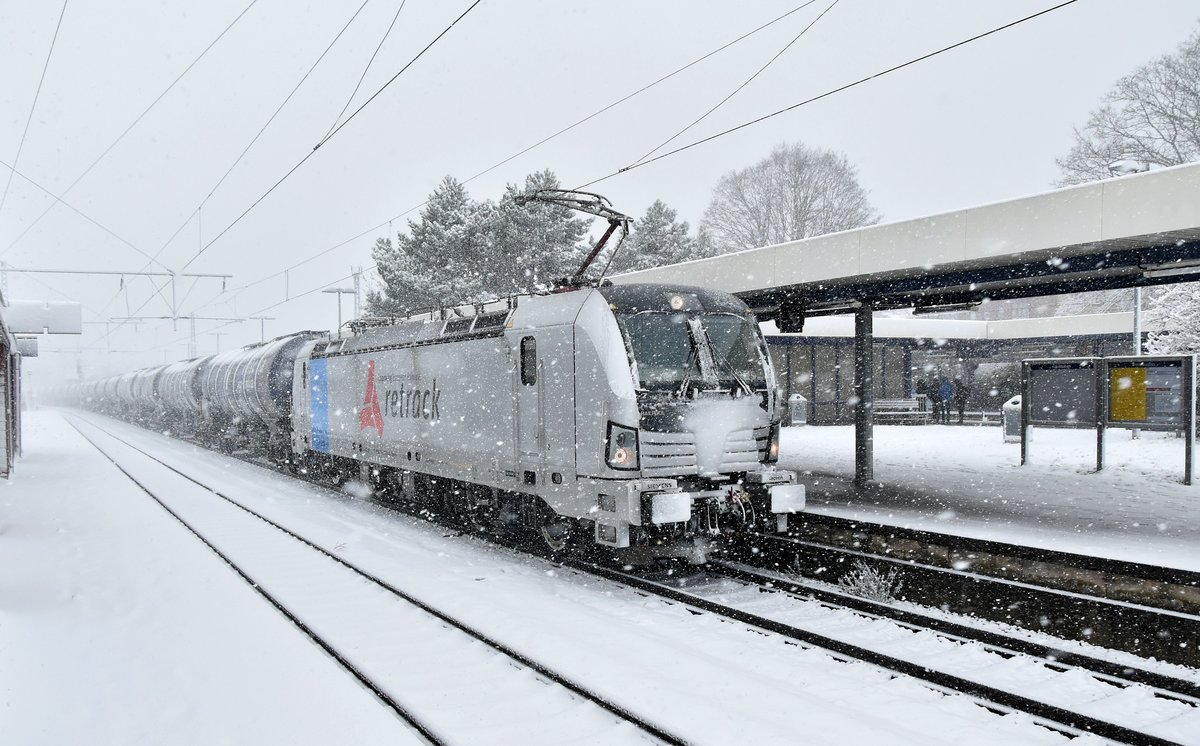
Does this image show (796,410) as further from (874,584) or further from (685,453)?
(685,453)

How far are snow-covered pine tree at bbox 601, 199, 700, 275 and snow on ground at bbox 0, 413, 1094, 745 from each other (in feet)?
108

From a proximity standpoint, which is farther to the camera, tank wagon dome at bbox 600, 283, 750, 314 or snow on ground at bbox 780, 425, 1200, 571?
snow on ground at bbox 780, 425, 1200, 571

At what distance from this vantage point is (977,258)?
1009cm

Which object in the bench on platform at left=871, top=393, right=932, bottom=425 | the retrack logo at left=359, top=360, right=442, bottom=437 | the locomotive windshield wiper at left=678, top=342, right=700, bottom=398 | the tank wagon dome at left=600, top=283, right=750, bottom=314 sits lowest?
the bench on platform at left=871, top=393, right=932, bottom=425

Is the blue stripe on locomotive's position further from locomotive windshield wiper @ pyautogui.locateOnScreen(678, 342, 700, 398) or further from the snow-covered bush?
the snow-covered bush

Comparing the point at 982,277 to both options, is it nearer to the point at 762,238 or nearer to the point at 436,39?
the point at 436,39

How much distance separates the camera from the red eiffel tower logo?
1331 cm

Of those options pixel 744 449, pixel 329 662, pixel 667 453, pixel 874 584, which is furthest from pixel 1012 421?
pixel 329 662

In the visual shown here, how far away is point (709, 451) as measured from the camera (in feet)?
27.0

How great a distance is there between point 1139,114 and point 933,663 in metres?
28.8

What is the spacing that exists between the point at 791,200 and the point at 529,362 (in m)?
38.9

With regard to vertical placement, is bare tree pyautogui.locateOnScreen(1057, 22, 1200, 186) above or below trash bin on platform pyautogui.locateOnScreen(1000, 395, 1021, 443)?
above

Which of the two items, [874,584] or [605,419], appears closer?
[605,419]

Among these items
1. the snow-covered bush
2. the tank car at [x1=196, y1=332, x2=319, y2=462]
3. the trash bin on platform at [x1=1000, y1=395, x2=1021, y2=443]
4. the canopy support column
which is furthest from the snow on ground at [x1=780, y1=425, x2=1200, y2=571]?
the tank car at [x1=196, y1=332, x2=319, y2=462]
